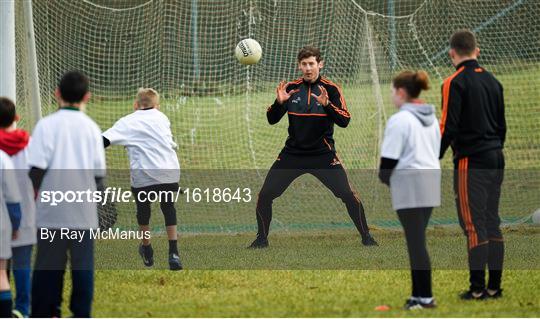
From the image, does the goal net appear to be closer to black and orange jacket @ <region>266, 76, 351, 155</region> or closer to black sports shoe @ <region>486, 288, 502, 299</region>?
black and orange jacket @ <region>266, 76, 351, 155</region>

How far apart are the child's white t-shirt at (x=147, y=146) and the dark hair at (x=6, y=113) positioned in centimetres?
232

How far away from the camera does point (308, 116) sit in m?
10.0

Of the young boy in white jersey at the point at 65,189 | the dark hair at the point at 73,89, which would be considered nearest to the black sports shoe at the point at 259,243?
the young boy in white jersey at the point at 65,189

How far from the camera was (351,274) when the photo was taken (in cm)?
848

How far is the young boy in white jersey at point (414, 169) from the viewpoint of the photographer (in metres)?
6.53

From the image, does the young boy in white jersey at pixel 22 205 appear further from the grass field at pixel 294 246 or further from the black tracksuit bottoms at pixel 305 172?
the black tracksuit bottoms at pixel 305 172

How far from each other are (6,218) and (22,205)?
302mm

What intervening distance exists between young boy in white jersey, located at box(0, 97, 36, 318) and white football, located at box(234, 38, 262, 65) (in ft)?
15.5

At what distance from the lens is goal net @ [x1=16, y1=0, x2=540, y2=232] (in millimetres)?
12203

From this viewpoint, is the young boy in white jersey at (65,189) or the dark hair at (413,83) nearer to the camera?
the young boy in white jersey at (65,189)

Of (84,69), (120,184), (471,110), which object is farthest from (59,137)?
(120,184)

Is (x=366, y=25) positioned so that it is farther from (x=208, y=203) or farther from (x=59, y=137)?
(x=59, y=137)

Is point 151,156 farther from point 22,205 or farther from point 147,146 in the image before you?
point 22,205

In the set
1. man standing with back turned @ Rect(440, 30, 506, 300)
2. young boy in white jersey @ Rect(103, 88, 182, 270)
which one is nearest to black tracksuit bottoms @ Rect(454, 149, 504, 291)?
man standing with back turned @ Rect(440, 30, 506, 300)
